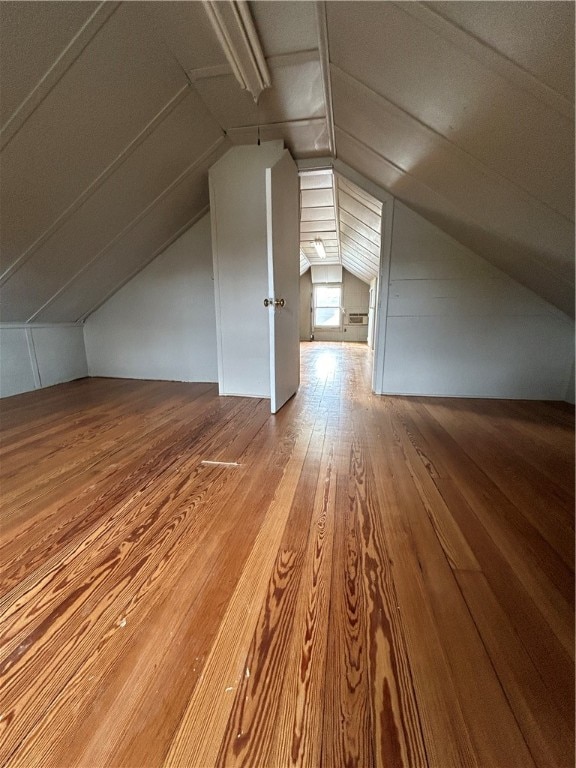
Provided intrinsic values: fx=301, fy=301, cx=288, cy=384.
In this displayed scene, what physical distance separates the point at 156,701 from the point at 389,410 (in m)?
2.29

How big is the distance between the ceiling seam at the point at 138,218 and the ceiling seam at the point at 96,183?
53cm

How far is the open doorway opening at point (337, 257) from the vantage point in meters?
3.57

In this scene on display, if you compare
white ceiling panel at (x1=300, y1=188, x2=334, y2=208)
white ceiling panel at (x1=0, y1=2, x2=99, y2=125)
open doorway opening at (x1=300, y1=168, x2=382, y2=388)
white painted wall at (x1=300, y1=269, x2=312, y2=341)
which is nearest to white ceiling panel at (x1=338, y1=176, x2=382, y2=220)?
open doorway opening at (x1=300, y1=168, x2=382, y2=388)

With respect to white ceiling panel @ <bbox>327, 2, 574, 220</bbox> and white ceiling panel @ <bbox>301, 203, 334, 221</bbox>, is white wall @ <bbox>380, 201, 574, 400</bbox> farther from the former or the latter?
white ceiling panel @ <bbox>301, 203, 334, 221</bbox>

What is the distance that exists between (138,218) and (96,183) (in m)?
0.61

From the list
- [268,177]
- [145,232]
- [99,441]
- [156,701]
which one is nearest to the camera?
[156,701]

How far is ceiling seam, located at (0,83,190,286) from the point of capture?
2.01 m

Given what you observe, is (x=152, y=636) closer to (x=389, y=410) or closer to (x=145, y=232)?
(x=389, y=410)

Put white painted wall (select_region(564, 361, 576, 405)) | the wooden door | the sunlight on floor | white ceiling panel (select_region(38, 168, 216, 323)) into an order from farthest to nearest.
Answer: the sunlight on floor → white ceiling panel (select_region(38, 168, 216, 323)) → white painted wall (select_region(564, 361, 576, 405)) → the wooden door

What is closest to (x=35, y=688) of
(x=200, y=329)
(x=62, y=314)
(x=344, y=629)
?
(x=344, y=629)

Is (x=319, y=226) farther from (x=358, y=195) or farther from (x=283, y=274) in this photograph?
(x=283, y=274)

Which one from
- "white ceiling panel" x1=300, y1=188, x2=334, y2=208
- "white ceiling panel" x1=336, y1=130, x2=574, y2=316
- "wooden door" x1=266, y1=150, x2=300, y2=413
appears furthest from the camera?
"white ceiling panel" x1=300, y1=188, x2=334, y2=208

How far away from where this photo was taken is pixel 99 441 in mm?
1943

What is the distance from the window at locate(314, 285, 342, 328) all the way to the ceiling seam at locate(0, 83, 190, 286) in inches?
339
